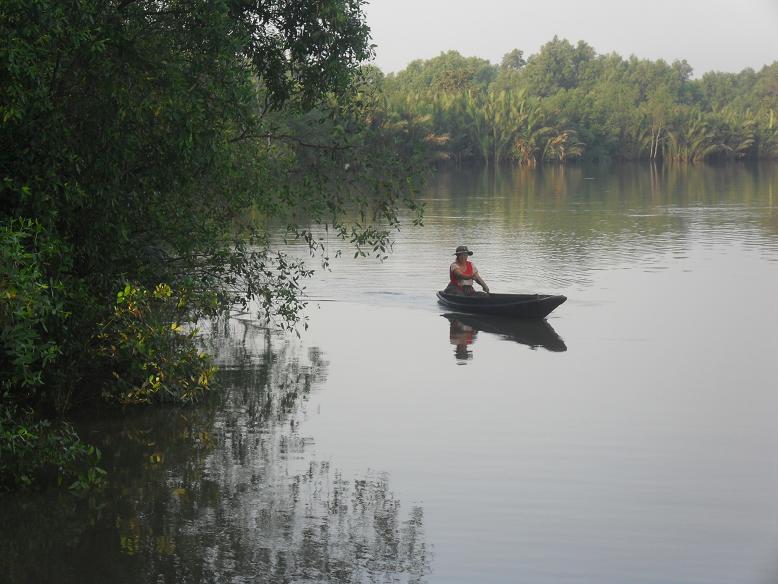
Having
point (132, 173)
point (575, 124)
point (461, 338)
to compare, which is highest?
point (575, 124)

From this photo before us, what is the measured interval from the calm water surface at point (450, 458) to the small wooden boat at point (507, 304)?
0.31 metres

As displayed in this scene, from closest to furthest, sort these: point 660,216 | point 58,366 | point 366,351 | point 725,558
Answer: point 725,558
point 58,366
point 366,351
point 660,216

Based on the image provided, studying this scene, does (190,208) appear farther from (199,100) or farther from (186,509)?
(186,509)

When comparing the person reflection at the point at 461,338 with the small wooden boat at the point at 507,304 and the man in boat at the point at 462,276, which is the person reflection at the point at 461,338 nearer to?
the small wooden boat at the point at 507,304

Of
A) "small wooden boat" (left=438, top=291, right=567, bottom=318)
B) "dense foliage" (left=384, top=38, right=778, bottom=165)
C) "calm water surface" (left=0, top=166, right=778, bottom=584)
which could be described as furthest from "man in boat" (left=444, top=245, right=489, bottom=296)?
"dense foliage" (left=384, top=38, right=778, bottom=165)

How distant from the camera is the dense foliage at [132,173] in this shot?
1081 cm

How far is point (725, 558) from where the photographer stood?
32.7 ft

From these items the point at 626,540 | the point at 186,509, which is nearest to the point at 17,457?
the point at 186,509

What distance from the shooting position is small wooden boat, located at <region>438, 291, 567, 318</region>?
2094 centimetres

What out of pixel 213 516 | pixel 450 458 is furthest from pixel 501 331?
pixel 213 516

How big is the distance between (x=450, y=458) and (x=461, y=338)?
Result: 308 inches

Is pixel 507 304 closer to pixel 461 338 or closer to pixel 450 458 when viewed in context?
pixel 461 338

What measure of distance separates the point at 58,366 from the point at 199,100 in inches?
135

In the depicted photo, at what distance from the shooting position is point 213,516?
424 inches
